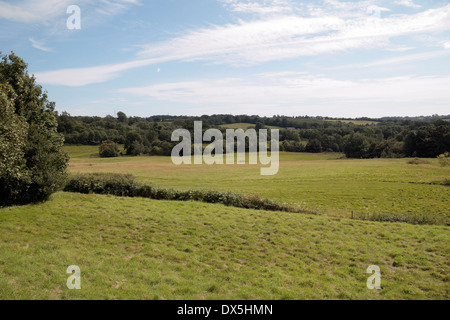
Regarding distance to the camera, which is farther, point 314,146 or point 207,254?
point 314,146

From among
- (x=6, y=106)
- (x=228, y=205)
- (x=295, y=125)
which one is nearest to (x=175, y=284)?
(x=6, y=106)

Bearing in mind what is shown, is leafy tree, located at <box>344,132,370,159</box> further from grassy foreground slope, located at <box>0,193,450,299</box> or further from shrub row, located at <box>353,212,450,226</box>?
grassy foreground slope, located at <box>0,193,450,299</box>

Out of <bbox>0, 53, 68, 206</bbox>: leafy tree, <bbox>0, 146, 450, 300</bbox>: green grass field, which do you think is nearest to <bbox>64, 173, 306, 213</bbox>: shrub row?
<bbox>0, 146, 450, 300</bbox>: green grass field

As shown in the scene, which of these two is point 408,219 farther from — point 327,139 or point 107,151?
point 327,139

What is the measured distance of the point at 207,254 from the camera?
1380cm

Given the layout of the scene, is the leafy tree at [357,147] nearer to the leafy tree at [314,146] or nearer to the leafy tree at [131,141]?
the leafy tree at [314,146]

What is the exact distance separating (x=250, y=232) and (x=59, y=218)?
11.9 meters

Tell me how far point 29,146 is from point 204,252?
15.7 m

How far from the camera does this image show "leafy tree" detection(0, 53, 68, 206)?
18062 mm

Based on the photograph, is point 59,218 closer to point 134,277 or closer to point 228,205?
point 134,277

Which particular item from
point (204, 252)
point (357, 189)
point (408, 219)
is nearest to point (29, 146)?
point (204, 252)

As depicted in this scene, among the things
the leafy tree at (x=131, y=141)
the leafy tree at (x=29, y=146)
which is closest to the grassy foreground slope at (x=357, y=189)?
the leafy tree at (x=29, y=146)

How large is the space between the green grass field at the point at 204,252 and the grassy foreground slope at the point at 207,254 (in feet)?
0.15
